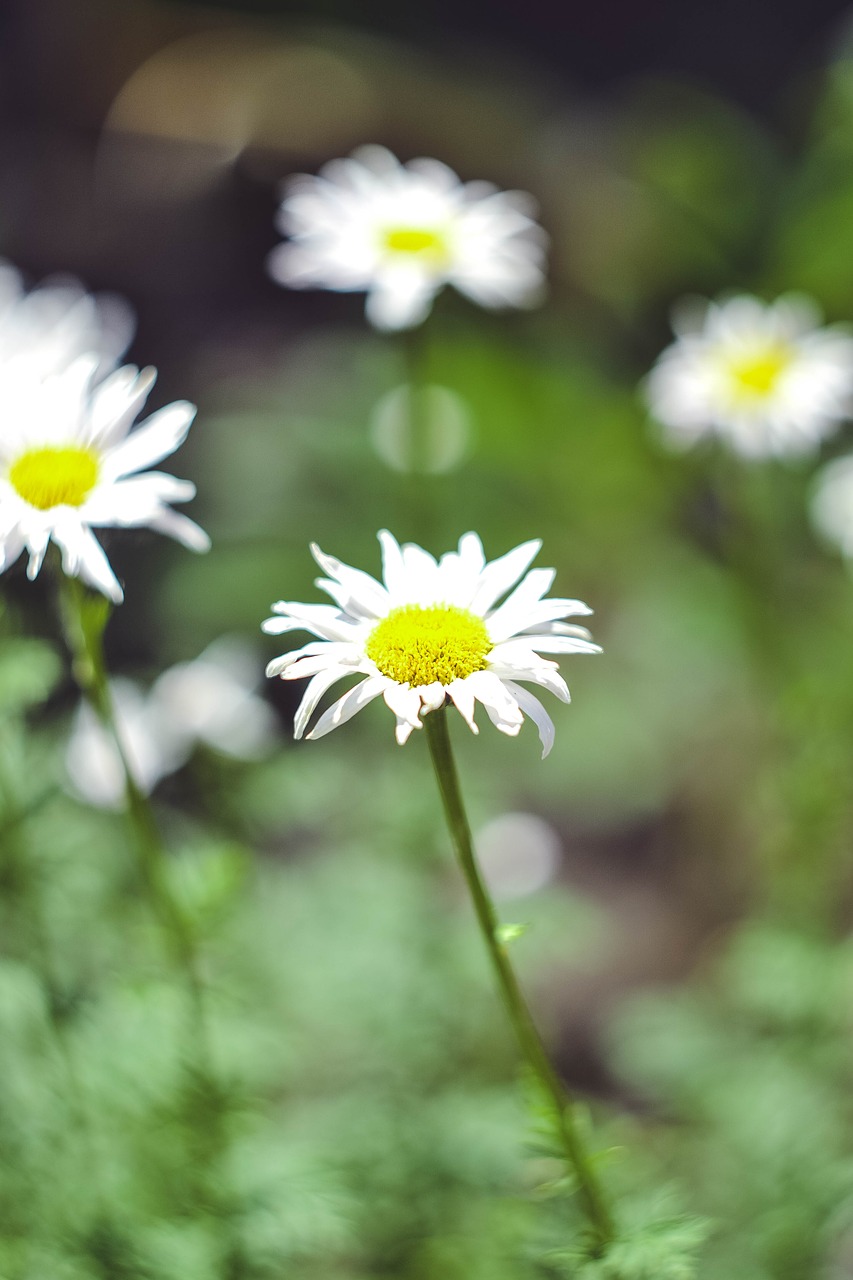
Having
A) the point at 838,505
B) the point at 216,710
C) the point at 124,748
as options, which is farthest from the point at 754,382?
the point at 124,748

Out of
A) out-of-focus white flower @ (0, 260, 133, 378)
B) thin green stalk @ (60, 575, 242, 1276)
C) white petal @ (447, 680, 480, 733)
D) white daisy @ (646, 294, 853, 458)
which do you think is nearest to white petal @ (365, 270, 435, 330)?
out-of-focus white flower @ (0, 260, 133, 378)

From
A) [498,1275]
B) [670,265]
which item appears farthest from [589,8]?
[498,1275]

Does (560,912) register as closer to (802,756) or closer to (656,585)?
(802,756)

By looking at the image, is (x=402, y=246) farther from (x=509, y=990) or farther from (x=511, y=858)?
(x=509, y=990)

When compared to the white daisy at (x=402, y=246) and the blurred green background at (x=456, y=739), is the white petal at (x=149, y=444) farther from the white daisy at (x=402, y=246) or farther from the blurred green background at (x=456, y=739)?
the white daisy at (x=402, y=246)

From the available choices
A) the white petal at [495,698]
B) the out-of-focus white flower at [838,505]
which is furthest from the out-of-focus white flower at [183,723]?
the out-of-focus white flower at [838,505]

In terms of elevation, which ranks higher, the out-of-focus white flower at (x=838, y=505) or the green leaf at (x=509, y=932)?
the out-of-focus white flower at (x=838, y=505)

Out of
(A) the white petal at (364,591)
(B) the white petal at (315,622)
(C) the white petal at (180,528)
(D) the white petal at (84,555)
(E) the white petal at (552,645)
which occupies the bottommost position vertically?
(E) the white petal at (552,645)
